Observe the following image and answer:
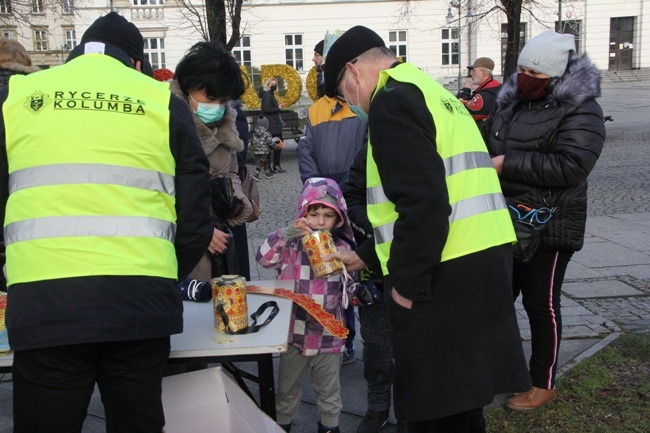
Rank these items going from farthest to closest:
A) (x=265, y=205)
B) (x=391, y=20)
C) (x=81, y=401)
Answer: (x=391, y=20) < (x=265, y=205) < (x=81, y=401)

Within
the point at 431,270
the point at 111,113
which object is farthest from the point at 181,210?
the point at 431,270

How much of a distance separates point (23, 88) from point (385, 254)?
4.14 feet

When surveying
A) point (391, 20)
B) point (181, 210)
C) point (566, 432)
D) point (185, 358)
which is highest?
point (391, 20)

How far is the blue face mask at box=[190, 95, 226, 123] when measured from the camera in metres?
3.25

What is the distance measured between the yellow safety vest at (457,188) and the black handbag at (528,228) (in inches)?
35.2

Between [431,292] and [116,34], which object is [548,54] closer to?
[431,292]

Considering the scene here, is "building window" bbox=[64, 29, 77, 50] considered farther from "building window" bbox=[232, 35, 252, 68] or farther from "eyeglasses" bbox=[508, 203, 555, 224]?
"eyeglasses" bbox=[508, 203, 555, 224]

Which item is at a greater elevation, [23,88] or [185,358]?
[23,88]

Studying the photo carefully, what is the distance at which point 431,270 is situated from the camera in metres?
2.21

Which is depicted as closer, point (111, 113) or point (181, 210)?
point (111, 113)

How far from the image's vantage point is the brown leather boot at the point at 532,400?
11.5 feet

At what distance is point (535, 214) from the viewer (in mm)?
3248

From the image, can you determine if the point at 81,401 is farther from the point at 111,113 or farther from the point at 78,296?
the point at 111,113

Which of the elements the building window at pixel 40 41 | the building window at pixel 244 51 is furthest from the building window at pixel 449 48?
the building window at pixel 40 41
